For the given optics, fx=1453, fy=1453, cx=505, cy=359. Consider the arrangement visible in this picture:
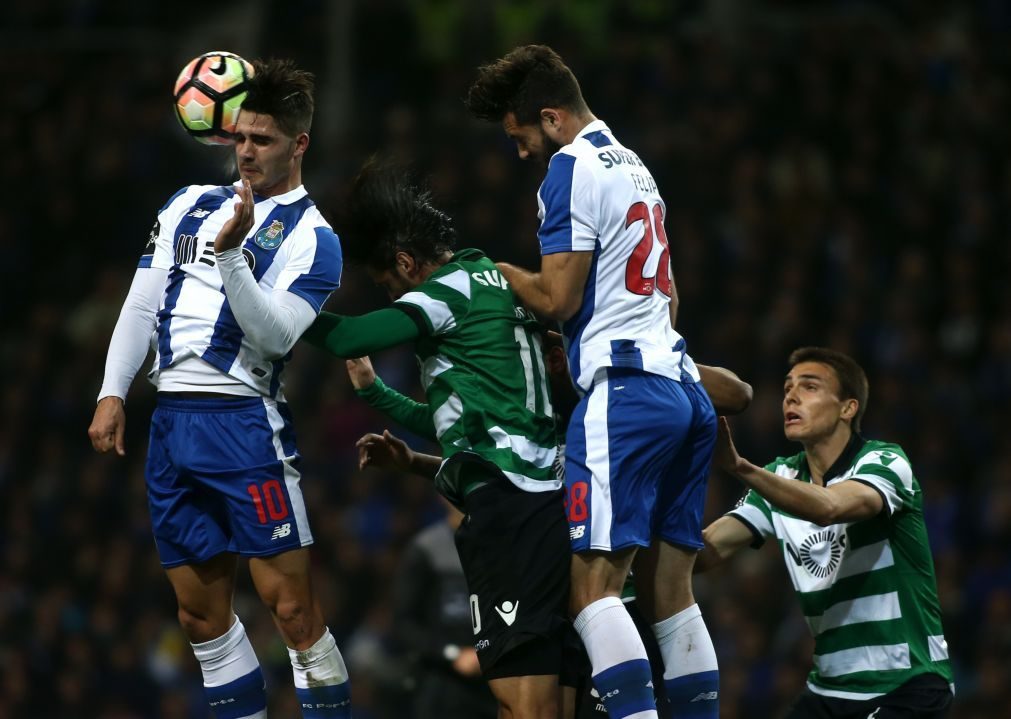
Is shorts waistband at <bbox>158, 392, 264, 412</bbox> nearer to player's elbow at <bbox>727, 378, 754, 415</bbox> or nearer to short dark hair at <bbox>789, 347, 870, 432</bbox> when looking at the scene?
player's elbow at <bbox>727, 378, 754, 415</bbox>

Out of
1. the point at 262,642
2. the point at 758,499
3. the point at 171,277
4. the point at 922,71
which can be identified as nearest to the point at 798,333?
the point at 922,71

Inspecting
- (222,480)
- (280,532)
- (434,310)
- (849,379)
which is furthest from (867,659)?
(222,480)

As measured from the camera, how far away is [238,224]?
4.50 metres

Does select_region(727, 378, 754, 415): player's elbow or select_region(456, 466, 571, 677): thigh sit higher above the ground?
select_region(727, 378, 754, 415): player's elbow

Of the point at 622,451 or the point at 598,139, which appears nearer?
the point at 622,451

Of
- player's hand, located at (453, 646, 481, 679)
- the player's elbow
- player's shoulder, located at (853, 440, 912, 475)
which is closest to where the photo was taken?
the player's elbow

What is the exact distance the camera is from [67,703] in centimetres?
1088

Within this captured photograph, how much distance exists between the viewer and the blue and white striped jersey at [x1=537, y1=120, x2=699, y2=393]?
4.66 metres

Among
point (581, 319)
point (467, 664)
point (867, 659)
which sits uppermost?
point (581, 319)

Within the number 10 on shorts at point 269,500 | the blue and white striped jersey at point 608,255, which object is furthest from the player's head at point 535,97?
the number 10 on shorts at point 269,500

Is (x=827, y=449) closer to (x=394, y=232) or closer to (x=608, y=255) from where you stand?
(x=608, y=255)

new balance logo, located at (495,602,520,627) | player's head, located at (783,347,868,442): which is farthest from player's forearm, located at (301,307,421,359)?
player's head, located at (783,347,868,442)

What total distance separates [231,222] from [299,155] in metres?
0.69

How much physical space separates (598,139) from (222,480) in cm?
169
